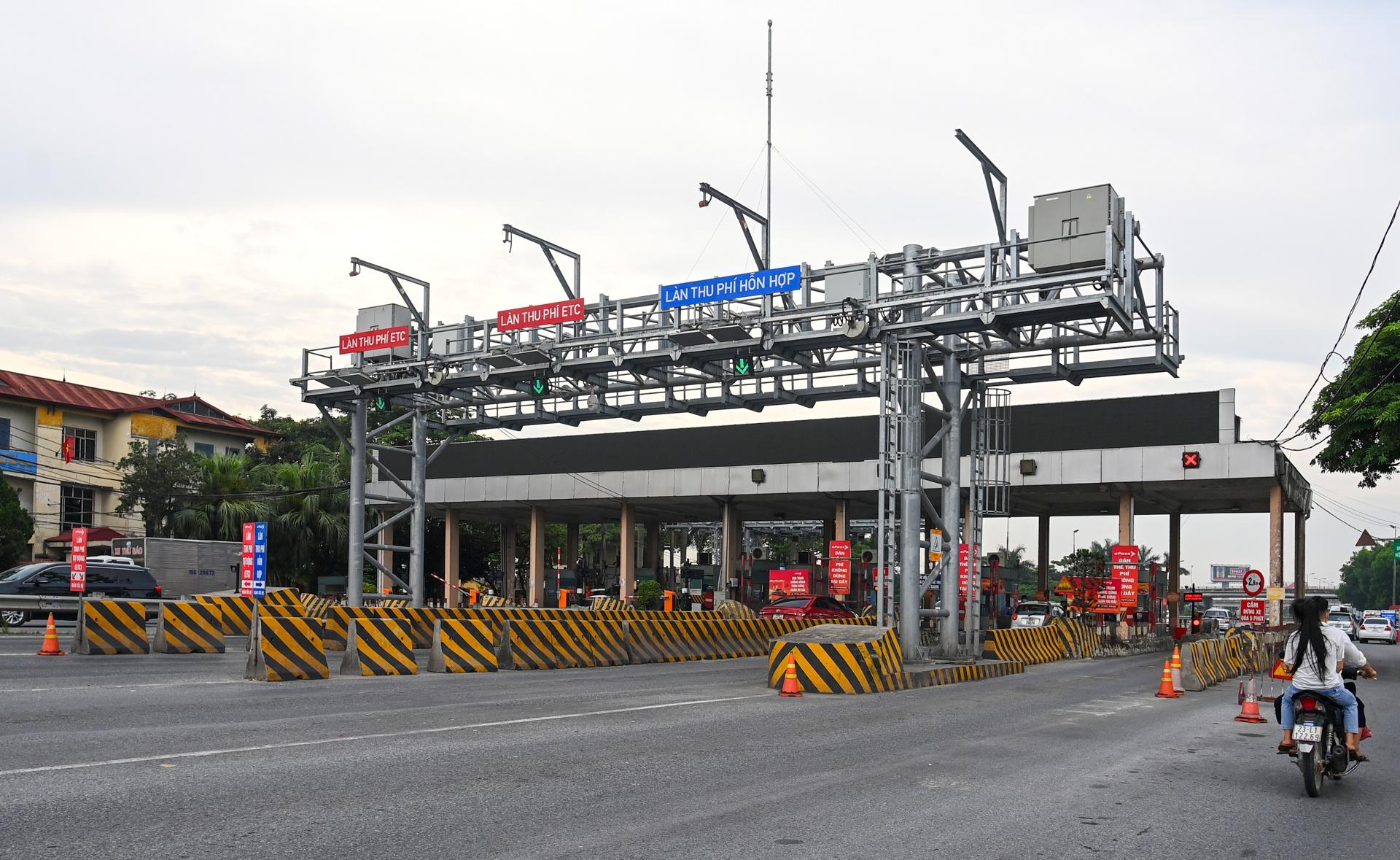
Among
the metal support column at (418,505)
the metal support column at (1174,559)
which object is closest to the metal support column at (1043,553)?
the metal support column at (1174,559)

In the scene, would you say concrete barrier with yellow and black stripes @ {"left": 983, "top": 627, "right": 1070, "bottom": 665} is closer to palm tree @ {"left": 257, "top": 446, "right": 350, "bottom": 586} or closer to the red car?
the red car

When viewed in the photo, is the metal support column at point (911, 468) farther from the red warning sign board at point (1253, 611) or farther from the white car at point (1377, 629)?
the white car at point (1377, 629)

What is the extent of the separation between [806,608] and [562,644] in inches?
580

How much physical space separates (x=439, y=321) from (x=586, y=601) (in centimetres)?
2744

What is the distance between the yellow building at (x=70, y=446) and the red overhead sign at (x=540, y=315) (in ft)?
105

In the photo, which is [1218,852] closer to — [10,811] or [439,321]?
[10,811]

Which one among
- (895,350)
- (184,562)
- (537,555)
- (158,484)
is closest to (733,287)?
(895,350)

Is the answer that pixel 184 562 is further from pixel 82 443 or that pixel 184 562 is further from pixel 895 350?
pixel 895 350

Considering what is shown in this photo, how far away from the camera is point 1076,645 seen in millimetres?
34000

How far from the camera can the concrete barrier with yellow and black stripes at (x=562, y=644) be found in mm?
23031

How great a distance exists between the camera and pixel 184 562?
139 feet

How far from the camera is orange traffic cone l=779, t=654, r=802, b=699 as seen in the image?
60.3 feet

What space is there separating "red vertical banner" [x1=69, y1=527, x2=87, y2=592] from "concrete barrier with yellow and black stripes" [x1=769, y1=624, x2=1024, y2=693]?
2080cm

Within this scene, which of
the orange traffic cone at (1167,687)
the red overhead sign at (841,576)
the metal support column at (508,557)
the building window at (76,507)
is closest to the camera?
the orange traffic cone at (1167,687)
